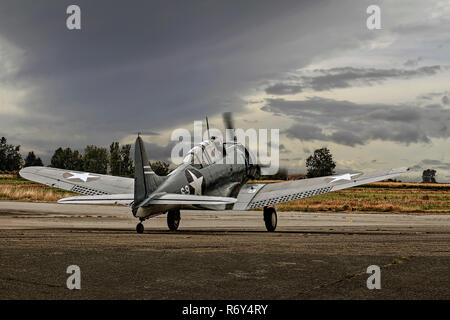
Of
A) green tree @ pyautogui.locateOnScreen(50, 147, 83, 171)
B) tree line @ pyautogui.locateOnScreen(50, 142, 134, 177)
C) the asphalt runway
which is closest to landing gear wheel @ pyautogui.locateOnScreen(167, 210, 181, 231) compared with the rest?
the asphalt runway

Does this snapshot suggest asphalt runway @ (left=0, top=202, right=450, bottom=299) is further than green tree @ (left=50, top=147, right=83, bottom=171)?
No

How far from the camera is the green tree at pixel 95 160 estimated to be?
445 ft

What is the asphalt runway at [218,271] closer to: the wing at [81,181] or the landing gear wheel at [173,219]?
the landing gear wheel at [173,219]

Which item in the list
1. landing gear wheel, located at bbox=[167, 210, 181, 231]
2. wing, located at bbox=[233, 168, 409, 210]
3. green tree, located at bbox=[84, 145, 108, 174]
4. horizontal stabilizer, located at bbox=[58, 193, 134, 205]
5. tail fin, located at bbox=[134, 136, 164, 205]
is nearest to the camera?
horizontal stabilizer, located at bbox=[58, 193, 134, 205]

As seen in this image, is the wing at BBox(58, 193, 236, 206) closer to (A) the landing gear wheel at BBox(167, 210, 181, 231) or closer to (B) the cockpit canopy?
(A) the landing gear wheel at BBox(167, 210, 181, 231)

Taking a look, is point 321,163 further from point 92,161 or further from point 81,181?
point 81,181

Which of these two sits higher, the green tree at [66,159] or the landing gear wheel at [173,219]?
the green tree at [66,159]

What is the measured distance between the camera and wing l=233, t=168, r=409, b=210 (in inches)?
693

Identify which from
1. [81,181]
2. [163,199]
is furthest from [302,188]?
[81,181]

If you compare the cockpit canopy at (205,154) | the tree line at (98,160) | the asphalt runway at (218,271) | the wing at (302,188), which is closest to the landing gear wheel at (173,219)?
the cockpit canopy at (205,154)

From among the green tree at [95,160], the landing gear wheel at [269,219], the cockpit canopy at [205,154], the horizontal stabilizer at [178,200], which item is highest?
the green tree at [95,160]
